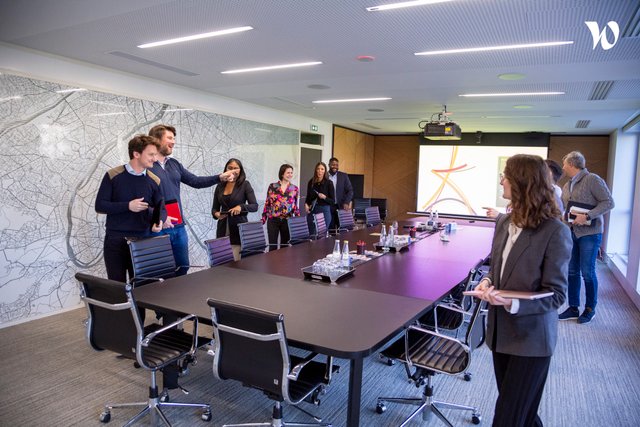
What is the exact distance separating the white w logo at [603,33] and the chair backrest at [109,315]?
3429 mm

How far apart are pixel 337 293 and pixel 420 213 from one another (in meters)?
8.32

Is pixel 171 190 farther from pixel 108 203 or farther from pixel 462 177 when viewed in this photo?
pixel 462 177

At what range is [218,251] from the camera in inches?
148

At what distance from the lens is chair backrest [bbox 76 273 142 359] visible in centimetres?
226

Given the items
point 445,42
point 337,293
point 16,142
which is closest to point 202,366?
point 337,293

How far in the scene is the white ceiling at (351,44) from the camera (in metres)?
2.98

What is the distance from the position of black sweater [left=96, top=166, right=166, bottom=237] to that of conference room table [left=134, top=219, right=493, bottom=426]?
2.52 ft

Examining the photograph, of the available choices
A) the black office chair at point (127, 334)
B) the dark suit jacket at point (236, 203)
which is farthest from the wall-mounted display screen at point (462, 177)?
the black office chair at point (127, 334)

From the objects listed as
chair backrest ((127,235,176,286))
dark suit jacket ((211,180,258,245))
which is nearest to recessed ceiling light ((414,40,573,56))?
dark suit jacket ((211,180,258,245))

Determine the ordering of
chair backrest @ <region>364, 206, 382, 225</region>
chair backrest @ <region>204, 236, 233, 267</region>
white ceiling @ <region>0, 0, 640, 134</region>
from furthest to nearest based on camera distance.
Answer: chair backrest @ <region>364, 206, 382, 225</region>, chair backrest @ <region>204, 236, 233, 267</region>, white ceiling @ <region>0, 0, 640, 134</region>

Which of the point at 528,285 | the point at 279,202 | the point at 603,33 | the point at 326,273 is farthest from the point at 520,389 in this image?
the point at 279,202

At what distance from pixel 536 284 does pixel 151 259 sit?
2679mm

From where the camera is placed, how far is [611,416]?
2.90 m

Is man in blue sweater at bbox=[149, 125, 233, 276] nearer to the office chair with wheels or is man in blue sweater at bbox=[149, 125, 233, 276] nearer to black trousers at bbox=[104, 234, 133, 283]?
black trousers at bbox=[104, 234, 133, 283]
